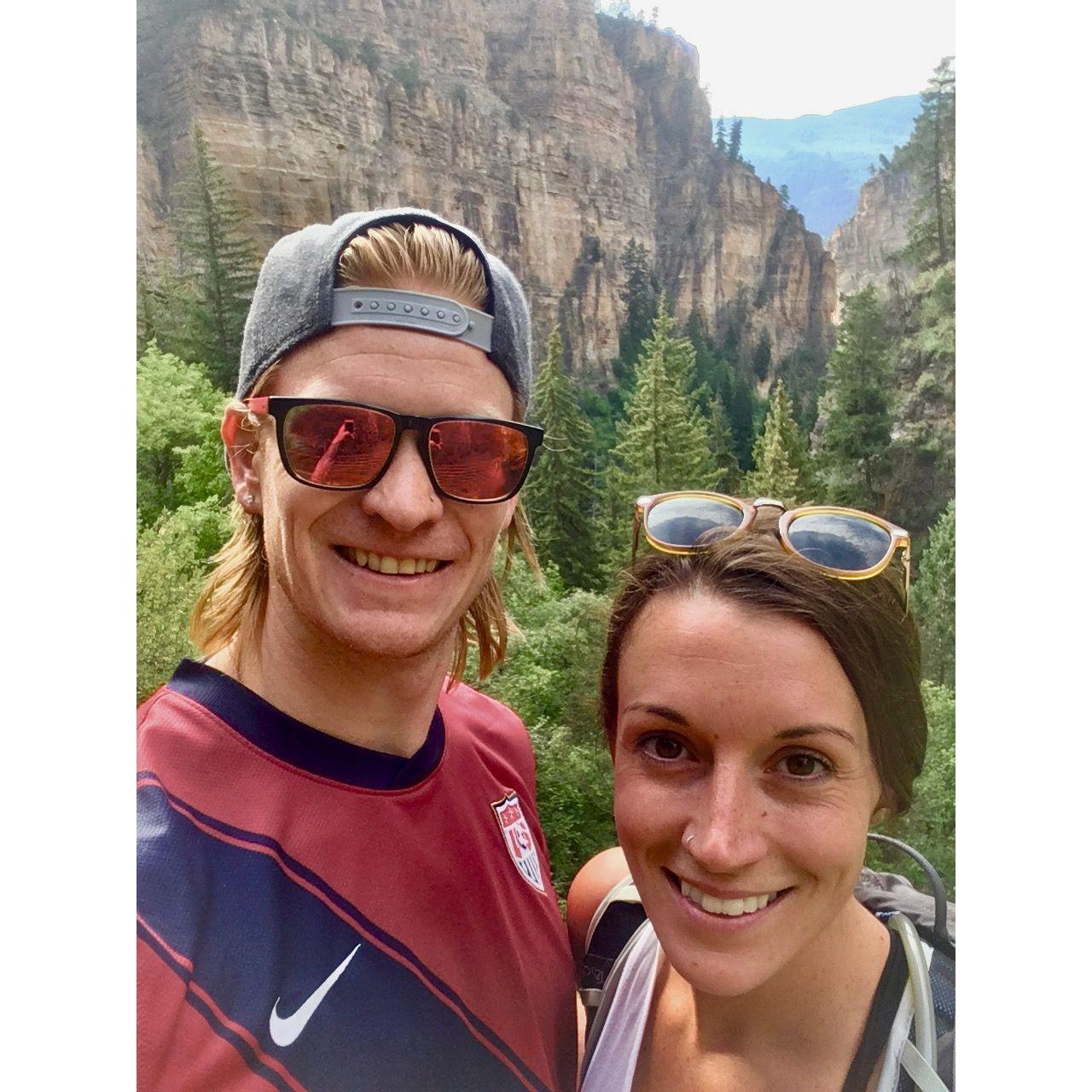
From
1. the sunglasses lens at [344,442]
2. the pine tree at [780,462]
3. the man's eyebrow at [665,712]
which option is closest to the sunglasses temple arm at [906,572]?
the pine tree at [780,462]

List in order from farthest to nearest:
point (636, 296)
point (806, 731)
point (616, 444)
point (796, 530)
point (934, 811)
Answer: point (636, 296) < point (616, 444) < point (934, 811) < point (796, 530) < point (806, 731)

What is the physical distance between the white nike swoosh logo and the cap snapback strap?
4.85ft

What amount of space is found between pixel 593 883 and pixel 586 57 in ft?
7.39

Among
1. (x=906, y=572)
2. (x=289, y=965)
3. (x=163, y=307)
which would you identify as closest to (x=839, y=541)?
(x=906, y=572)

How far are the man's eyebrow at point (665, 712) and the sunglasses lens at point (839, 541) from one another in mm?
459

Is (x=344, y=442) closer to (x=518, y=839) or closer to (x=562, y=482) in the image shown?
(x=562, y=482)

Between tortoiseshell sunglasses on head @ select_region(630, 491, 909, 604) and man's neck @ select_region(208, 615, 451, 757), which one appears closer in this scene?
tortoiseshell sunglasses on head @ select_region(630, 491, 909, 604)

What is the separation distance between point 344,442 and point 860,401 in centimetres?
137

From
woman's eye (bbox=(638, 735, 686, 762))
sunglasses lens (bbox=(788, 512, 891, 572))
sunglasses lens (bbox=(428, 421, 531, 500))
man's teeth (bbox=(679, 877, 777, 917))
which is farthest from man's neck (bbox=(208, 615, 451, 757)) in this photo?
sunglasses lens (bbox=(788, 512, 891, 572))

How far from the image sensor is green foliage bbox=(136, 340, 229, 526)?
94.9 inches

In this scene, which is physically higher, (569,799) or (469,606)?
(469,606)

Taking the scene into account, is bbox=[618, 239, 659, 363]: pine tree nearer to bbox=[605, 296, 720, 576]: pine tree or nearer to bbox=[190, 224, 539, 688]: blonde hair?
bbox=[605, 296, 720, 576]: pine tree

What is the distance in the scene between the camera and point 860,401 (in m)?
2.51

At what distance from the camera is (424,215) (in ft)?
7.32
